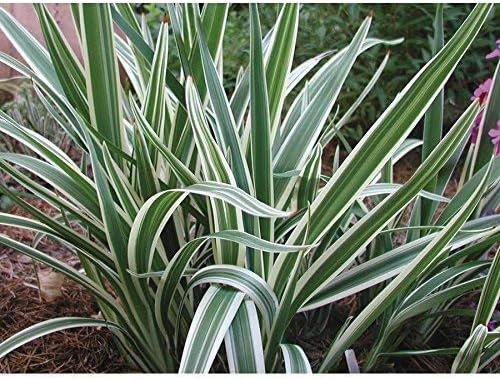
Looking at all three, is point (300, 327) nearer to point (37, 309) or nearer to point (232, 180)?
point (232, 180)

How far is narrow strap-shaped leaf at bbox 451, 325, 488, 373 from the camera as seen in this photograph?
2.72 feet

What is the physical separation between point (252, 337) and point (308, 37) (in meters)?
1.54

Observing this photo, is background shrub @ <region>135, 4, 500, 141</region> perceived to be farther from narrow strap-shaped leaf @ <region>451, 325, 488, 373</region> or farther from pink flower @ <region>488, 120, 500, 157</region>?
narrow strap-shaped leaf @ <region>451, 325, 488, 373</region>

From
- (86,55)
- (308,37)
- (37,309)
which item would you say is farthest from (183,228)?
(308,37)

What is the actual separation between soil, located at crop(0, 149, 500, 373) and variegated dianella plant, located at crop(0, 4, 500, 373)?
0.07 m

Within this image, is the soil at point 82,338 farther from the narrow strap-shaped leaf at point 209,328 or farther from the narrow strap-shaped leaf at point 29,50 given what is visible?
the narrow strap-shaped leaf at point 29,50

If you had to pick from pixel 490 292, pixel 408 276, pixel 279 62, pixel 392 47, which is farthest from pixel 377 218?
pixel 392 47

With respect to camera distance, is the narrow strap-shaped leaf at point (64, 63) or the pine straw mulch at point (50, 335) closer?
the narrow strap-shaped leaf at point (64, 63)

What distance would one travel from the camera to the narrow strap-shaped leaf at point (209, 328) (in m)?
0.74

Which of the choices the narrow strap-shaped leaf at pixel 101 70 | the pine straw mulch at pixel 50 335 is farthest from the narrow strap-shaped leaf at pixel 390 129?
the pine straw mulch at pixel 50 335

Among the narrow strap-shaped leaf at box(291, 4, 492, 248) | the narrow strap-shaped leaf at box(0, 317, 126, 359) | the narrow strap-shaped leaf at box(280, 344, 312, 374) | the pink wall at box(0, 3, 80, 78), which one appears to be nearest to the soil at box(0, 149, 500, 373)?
the narrow strap-shaped leaf at box(0, 317, 126, 359)

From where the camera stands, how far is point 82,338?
3.91 feet

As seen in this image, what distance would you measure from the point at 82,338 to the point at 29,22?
1402mm

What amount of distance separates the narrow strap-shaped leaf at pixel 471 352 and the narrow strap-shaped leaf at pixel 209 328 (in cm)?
31
